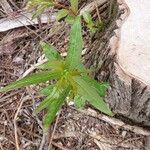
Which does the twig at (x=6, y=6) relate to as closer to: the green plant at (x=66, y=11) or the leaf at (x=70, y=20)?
the green plant at (x=66, y=11)

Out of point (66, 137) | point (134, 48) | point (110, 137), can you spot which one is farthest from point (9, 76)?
point (134, 48)

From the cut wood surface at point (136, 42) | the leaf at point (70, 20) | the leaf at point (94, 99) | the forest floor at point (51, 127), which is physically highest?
the leaf at point (70, 20)

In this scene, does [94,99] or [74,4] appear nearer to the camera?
[94,99]

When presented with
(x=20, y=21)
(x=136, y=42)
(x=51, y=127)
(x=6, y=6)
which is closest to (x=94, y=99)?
(x=136, y=42)

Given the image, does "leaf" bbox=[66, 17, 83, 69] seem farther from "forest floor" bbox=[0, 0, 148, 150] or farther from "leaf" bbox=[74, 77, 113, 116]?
"forest floor" bbox=[0, 0, 148, 150]

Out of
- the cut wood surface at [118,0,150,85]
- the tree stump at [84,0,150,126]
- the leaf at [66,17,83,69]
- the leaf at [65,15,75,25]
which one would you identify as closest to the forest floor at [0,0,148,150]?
the tree stump at [84,0,150,126]

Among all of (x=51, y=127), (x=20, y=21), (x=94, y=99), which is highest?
(x=20, y=21)

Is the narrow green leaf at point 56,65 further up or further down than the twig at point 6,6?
further down

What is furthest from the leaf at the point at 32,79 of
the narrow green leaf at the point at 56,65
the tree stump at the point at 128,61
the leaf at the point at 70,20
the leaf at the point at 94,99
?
the leaf at the point at 70,20

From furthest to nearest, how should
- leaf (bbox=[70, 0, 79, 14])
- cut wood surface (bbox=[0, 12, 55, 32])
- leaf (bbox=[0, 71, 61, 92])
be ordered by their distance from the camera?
1. cut wood surface (bbox=[0, 12, 55, 32])
2. leaf (bbox=[70, 0, 79, 14])
3. leaf (bbox=[0, 71, 61, 92])

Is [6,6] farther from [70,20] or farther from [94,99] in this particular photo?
[94,99]
